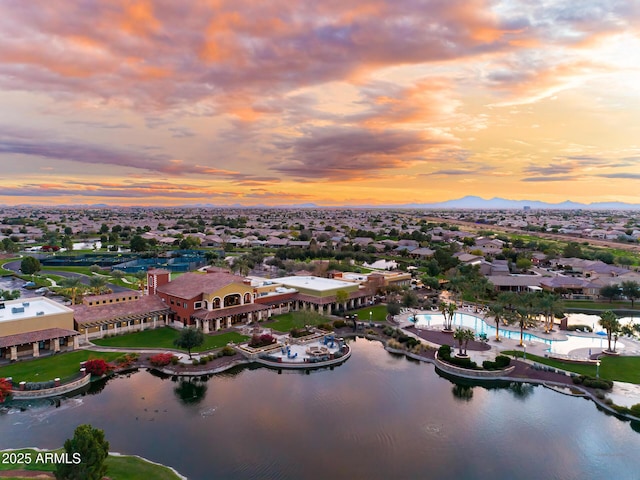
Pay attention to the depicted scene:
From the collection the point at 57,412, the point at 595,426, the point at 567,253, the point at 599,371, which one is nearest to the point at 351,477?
the point at 595,426

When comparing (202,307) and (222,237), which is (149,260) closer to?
(222,237)

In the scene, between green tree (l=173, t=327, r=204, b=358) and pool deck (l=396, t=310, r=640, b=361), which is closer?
green tree (l=173, t=327, r=204, b=358)

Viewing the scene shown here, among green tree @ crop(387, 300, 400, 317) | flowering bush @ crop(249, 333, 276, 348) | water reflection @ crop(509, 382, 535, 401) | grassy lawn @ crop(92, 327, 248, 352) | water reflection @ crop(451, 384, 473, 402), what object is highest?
green tree @ crop(387, 300, 400, 317)

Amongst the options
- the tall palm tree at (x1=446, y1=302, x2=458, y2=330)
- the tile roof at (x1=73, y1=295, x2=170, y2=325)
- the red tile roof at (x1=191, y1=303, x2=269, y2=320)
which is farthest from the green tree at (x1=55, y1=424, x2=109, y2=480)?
the tall palm tree at (x1=446, y1=302, x2=458, y2=330)

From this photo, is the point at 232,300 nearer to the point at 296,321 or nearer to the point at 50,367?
the point at 296,321

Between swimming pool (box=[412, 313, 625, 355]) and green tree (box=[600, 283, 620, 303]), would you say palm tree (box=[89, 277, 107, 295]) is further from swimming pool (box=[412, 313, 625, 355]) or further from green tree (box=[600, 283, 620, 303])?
green tree (box=[600, 283, 620, 303])

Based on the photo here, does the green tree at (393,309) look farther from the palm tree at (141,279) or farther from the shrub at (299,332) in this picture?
the palm tree at (141,279)
